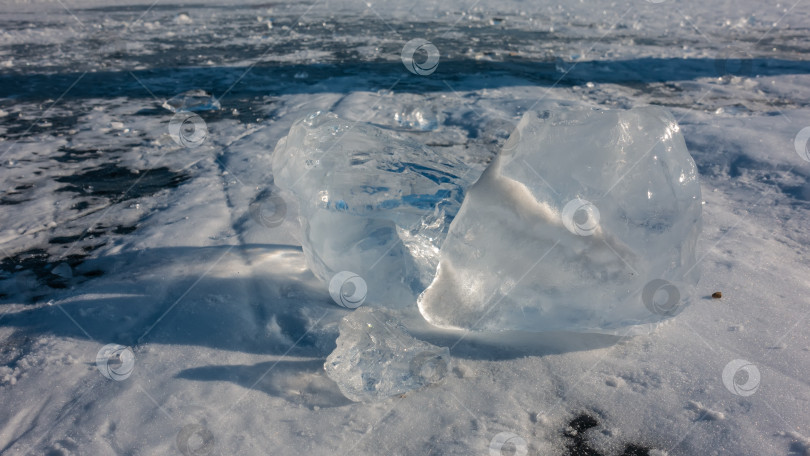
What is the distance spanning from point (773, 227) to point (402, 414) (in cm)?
222

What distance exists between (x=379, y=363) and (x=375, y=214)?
1.92 feet

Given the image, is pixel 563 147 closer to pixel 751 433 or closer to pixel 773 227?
pixel 751 433

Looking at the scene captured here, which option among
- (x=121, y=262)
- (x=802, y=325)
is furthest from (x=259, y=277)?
(x=802, y=325)
